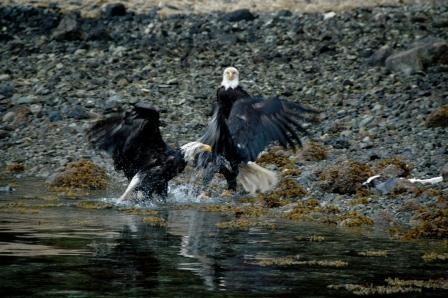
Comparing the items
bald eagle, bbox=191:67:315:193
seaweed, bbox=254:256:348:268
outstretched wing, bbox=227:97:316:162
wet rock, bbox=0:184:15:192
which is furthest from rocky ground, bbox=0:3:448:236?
seaweed, bbox=254:256:348:268

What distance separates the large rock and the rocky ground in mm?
29

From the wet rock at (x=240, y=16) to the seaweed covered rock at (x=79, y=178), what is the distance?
1178 centimetres

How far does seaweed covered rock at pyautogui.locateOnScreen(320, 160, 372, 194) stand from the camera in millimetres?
14617

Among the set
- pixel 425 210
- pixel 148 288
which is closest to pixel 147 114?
pixel 425 210

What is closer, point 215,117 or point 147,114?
point 147,114

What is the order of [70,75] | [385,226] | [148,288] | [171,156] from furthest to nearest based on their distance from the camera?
[70,75]
[171,156]
[385,226]
[148,288]

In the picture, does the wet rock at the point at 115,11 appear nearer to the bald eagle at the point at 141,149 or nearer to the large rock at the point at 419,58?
the large rock at the point at 419,58

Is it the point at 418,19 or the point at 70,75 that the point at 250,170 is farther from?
the point at 418,19

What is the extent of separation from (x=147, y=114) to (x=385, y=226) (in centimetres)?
339

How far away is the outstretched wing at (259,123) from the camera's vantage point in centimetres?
1480

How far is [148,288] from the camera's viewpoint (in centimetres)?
821

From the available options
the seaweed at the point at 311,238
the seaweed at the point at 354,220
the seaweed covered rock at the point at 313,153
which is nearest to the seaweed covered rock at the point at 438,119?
the seaweed covered rock at the point at 313,153

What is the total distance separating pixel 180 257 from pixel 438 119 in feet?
30.7

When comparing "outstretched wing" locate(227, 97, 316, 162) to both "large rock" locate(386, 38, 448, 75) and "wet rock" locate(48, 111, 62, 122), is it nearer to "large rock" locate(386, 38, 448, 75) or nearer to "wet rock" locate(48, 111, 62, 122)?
"wet rock" locate(48, 111, 62, 122)
